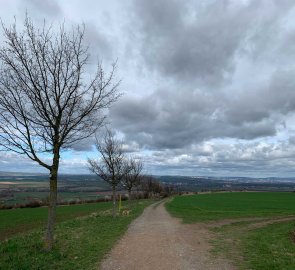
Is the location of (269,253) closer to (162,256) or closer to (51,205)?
(162,256)

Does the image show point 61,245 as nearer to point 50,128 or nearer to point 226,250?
point 50,128

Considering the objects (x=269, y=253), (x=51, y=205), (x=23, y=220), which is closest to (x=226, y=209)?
(x=23, y=220)

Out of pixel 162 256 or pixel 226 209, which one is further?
pixel 226 209

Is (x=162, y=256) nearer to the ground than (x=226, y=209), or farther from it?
nearer to the ground

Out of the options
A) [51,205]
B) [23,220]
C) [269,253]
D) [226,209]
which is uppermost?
[51,205]

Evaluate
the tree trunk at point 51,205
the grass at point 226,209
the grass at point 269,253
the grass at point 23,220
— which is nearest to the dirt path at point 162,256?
the grass at point 269,253

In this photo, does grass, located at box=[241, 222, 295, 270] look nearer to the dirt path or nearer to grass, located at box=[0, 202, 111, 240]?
the dirt path

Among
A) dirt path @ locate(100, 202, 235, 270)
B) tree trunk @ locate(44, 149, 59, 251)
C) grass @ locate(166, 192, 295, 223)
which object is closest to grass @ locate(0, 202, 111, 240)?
grass @ locate(166, 192, 295, 223)

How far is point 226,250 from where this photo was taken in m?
13.6

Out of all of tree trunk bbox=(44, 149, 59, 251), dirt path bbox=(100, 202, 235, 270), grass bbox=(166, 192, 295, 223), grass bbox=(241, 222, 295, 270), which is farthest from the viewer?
grass bbox=(166, 192, 295, 223)

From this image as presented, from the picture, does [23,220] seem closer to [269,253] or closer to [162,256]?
[162,256]

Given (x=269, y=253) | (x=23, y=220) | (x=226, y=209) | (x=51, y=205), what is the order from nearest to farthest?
(x=269, y=253)
(x=51, y=205)
(x=23, y=220)
(x=226, y=209)

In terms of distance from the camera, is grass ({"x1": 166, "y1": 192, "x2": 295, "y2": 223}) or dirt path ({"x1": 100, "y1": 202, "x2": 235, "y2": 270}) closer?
dirt path ({"x1": 100, "y1": 202, "x2": 235, "y2": 270})

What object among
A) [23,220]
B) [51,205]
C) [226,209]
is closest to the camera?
A: [51,205]
